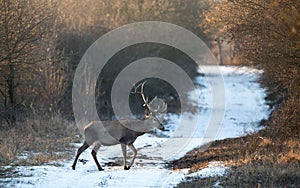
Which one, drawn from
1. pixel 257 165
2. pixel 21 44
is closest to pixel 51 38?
pixel 21 44

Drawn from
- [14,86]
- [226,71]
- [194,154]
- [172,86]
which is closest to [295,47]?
[194,154]

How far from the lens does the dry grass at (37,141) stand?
1359 centimetres

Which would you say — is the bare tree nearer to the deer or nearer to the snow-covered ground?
the snow-covered ground

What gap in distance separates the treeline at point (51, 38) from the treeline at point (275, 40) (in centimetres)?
682

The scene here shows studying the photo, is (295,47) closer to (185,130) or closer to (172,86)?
(185,130)

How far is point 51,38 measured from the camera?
2105 cm

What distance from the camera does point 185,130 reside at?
25031 millimetres

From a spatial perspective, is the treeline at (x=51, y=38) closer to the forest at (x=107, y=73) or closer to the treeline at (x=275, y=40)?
the forest at (x=107, y=73)

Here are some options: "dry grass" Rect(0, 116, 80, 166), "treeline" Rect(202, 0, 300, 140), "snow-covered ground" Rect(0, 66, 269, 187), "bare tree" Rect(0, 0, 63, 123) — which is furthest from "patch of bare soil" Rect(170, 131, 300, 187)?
"bare tree" Rect(0, 0, 63, 123)

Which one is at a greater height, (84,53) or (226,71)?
(84,53)

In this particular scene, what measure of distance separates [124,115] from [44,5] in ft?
29.1

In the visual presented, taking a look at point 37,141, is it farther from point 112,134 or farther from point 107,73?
point 107,73

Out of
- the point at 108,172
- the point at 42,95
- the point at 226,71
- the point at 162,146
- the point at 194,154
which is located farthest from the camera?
the point at 226,71

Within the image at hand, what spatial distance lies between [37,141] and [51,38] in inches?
237
